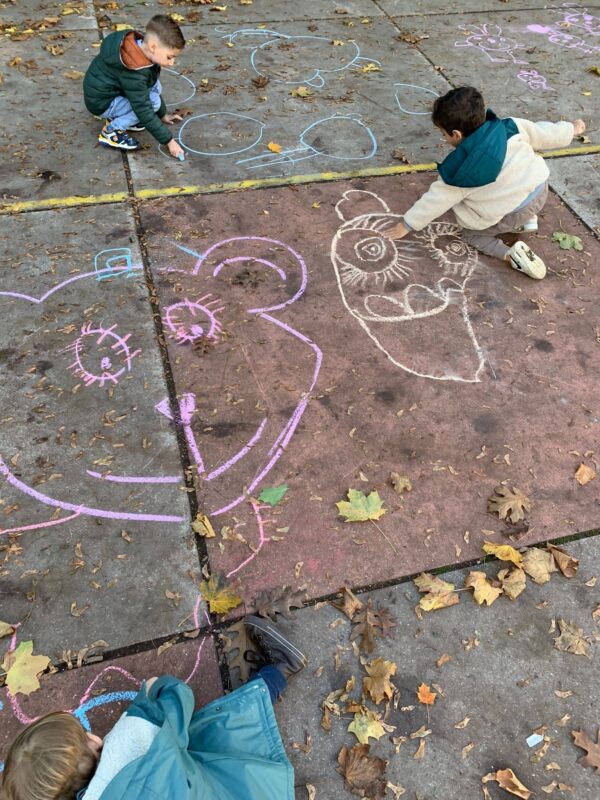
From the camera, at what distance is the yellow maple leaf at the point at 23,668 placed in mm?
2254

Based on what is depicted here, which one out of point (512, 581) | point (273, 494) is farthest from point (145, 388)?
point (512, 581)

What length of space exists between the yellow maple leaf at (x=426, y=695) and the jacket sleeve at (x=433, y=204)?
2.84 metres

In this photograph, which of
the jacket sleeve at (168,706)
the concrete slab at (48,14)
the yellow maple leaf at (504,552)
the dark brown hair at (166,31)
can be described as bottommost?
the yellow maple leaf at (504,552)

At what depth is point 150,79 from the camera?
4.49 metres

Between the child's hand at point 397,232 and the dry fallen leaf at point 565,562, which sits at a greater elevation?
the child's hand at point 397,232

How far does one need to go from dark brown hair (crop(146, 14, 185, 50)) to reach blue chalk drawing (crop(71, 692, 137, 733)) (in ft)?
12.9

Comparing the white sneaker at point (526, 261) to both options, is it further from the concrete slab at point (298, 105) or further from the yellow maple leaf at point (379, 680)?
the yellow maple leaf at point (379, 680)

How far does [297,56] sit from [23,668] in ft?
19.5

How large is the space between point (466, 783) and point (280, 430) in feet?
5.50

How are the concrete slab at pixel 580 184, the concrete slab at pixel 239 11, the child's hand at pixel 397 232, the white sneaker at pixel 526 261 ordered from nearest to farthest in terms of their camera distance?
the white sneaker at pixel 526 261, the child's hand at pixel 397 232, the concrete slab at pixel 580 184, the concrete slab at pixel 239 11

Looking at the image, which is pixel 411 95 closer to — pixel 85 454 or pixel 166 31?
pixel 166 31

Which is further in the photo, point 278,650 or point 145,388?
point 145,388

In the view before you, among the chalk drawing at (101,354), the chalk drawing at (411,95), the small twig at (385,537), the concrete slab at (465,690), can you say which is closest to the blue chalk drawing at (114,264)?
the chalk drawing at (101,354)

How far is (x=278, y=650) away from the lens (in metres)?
2.34
